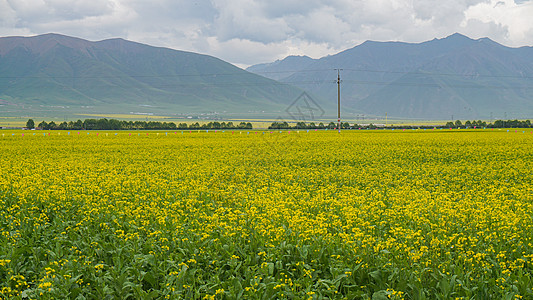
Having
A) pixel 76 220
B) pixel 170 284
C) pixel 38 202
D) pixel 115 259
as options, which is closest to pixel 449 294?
pixel 170 284

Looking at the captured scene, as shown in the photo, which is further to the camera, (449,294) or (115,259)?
(115,259)

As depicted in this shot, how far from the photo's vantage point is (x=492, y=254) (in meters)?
8.34

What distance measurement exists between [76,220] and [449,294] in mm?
8868

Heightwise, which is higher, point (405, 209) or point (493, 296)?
point (405, 209)

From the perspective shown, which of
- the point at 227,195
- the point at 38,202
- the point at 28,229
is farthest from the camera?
the point at 227,195

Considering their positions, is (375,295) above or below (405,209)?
below

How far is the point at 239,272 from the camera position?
8211mm

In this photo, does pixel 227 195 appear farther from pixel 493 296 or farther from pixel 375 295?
pixel 493 296

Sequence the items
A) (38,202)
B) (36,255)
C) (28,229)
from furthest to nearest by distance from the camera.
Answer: (38,202)
(28,229)
(36,255)

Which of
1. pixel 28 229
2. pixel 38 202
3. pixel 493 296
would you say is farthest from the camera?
pixel 38 202

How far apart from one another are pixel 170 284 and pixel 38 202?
7.28m

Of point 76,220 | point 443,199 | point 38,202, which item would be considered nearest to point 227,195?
point 76,220

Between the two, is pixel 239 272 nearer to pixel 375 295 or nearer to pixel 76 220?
pixel 375 295

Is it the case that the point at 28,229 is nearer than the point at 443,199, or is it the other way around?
the point at 28,229
